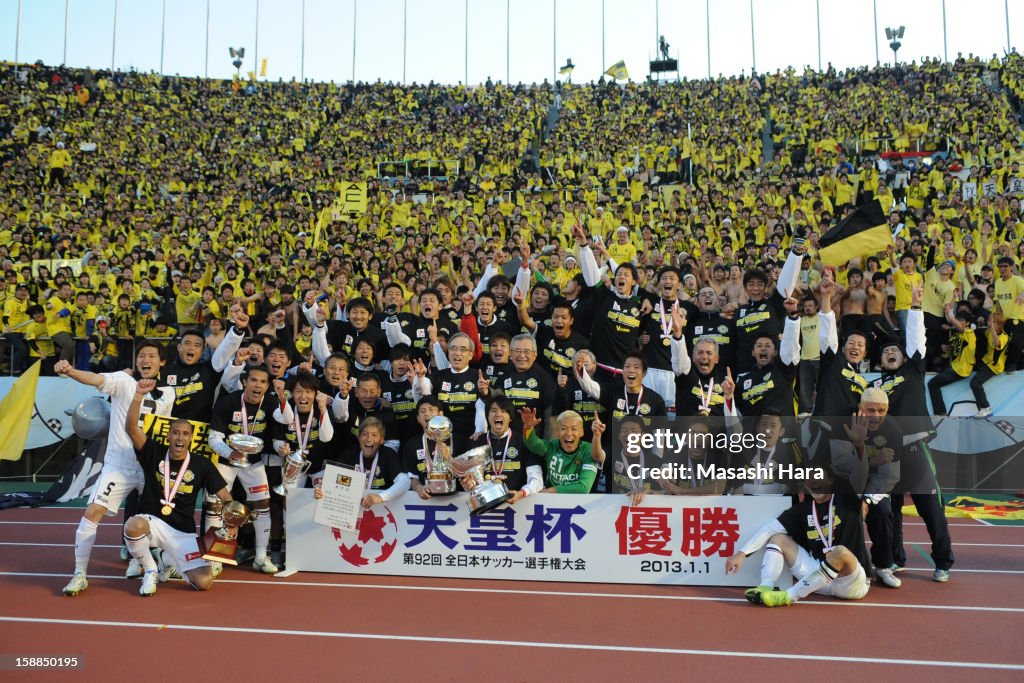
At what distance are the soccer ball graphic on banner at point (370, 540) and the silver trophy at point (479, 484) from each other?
0.76m

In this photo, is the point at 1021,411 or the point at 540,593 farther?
the point at 1021,411

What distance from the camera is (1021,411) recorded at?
11562 millimetres

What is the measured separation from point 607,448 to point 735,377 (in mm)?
1994

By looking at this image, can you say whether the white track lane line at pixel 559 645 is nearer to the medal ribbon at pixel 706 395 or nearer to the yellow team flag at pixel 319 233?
the medal ribbon at pixel 706 395

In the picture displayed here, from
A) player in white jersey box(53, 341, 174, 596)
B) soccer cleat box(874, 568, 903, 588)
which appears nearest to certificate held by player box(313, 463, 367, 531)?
player in white jersey box(53, 341, 174, 596)

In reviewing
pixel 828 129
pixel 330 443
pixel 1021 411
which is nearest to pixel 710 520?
pixel 330 443

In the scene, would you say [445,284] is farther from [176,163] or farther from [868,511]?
[176,163]

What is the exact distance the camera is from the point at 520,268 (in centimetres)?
1023

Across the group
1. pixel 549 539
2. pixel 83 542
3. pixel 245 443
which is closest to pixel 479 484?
pixel 549 539

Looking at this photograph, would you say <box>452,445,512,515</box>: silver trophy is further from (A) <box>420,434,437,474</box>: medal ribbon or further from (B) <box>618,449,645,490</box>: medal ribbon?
(B) <box>618,449,645,490</box>: medal ribbon

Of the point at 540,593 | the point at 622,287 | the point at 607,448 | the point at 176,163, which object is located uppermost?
the point at 176,163

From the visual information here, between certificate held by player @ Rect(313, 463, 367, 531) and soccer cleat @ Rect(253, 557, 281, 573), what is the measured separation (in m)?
0.73

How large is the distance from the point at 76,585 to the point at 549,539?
385 centimetres

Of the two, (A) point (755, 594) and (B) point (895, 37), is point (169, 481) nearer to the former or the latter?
(A) point (755, 594)
